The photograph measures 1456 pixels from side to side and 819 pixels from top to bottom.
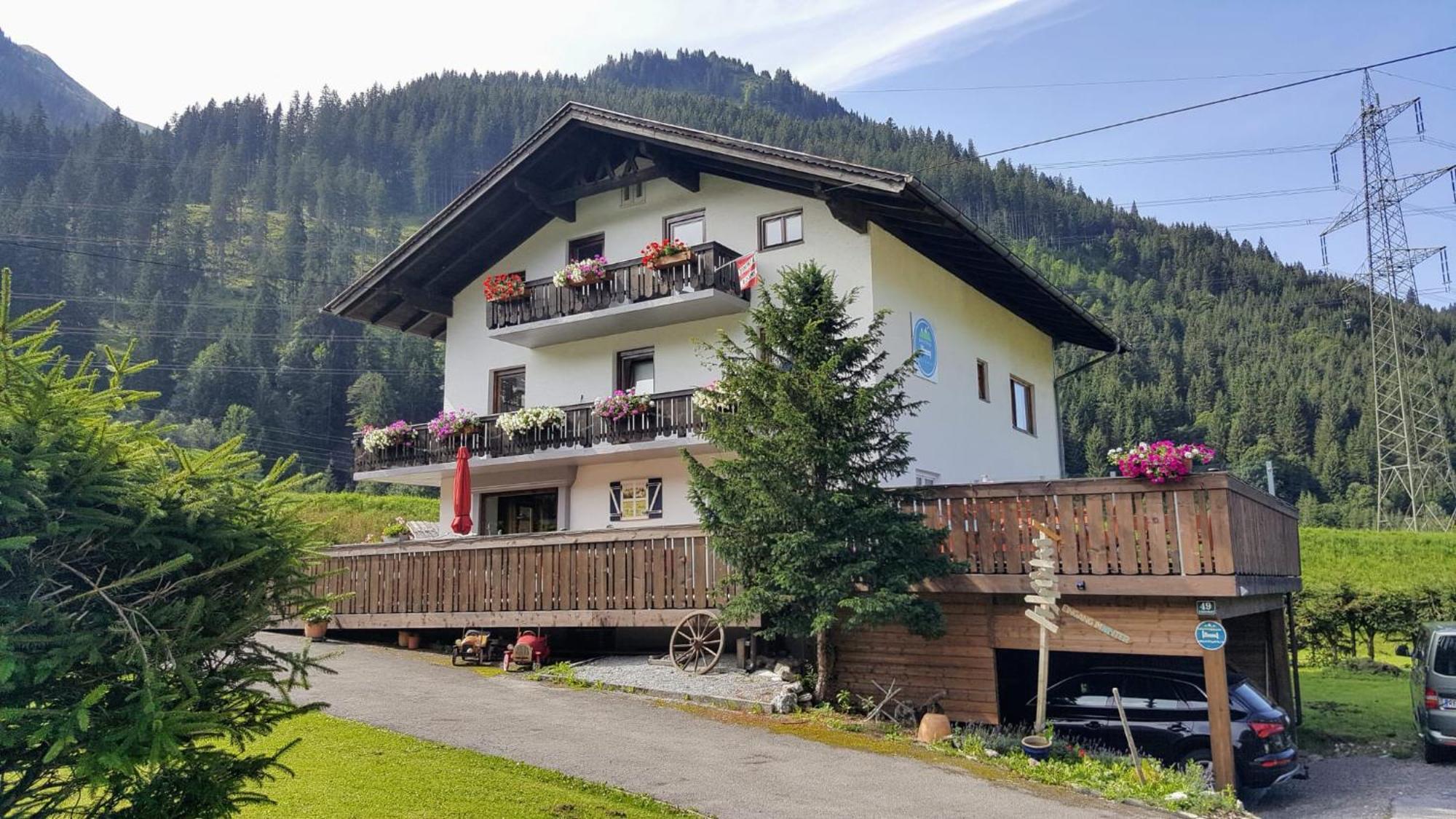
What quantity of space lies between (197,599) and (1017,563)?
34.0 ft

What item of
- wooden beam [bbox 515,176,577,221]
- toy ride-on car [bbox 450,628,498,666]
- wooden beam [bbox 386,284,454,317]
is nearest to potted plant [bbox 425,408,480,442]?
wooden beam [bbox 386,284,454,317]

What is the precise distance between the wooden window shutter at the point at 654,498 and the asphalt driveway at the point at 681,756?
7140 millimetres

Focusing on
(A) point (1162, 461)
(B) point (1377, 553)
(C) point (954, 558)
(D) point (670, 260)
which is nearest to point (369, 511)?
(D) point (670, 260)

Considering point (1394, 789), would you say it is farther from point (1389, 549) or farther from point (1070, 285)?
point (1070, 285)

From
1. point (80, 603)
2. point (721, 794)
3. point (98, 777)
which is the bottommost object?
point (721, 794)

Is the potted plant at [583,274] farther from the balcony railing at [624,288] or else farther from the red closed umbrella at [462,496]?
the red closed umbrella at [462,496]

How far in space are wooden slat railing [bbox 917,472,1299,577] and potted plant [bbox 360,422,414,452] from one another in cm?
1428

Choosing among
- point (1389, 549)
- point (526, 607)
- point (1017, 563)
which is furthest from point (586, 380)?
point (1389, 549)

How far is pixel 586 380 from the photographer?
2373cm

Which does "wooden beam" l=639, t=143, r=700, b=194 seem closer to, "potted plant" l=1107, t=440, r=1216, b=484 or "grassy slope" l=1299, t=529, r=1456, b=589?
"potted plant" l=1107, t=440, r=1216, b=484

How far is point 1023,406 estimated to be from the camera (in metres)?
26.4

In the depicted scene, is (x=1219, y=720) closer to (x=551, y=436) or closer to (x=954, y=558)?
(x=954, y=558)

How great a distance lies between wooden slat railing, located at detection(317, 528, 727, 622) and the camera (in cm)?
1627

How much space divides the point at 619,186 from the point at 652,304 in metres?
3.25
